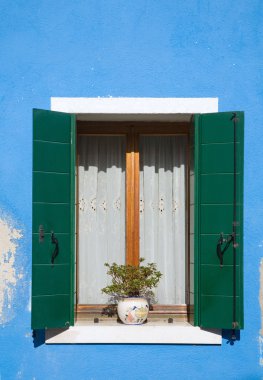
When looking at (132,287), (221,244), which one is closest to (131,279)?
(132,287)

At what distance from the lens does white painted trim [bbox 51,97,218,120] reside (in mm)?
7168

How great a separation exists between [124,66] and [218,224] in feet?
4.89

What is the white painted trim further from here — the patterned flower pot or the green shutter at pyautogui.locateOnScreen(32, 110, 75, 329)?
the patterned flower pot

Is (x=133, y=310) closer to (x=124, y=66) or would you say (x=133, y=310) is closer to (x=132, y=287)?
(x=132, y=287)

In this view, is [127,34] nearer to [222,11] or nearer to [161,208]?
[222,11]

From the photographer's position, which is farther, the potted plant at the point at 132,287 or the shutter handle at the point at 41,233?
the potted plant at the point at 132,287

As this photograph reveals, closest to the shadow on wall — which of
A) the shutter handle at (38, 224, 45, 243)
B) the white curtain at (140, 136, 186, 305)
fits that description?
the white curtain at (140, 136, 186, 305)

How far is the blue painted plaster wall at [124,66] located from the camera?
7141 mm

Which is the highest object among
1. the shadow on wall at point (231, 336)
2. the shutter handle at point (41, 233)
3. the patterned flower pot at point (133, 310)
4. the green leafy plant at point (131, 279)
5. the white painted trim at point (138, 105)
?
the white painted trim at point (138, 105)

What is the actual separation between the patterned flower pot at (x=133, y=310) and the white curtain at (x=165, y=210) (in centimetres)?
45

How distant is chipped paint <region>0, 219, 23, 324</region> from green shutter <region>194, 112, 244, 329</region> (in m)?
1.47

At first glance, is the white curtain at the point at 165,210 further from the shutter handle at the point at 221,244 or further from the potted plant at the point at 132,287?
the shutter handle at the point at 221,244

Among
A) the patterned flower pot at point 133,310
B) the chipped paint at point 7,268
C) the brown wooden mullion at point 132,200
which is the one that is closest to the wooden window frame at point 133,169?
the brown wooden mullion at point 132,200

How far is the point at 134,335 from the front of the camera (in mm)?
7047
